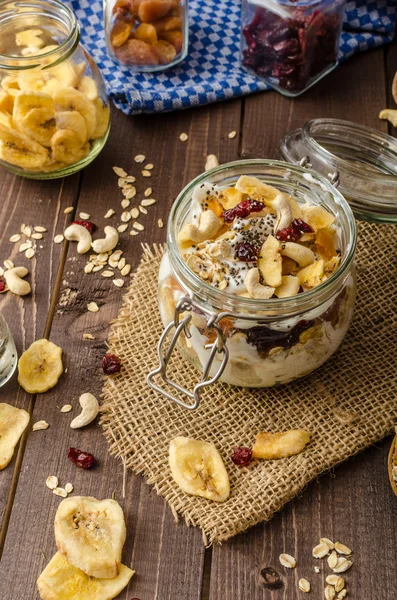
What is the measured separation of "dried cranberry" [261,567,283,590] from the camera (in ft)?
3.91

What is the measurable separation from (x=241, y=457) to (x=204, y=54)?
1.07 meters

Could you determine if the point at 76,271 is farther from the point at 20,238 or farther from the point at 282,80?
the point at 282,80

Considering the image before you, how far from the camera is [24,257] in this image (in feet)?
5.16

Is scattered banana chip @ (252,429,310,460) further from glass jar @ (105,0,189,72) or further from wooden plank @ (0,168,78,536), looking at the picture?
glass jar @ (105,0,189,72)

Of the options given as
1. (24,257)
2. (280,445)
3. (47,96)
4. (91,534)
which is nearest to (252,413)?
(280,445)

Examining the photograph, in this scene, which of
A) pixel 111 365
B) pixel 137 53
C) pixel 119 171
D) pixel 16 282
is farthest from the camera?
pixel 137 53

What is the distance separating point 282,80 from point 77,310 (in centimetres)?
75

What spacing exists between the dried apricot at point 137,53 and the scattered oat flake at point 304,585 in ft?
3.97

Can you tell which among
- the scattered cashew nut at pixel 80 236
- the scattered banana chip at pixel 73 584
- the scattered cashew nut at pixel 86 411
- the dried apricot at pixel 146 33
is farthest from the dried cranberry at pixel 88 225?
the scattered banana chip at pixel 73 584

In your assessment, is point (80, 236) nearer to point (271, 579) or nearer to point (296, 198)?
point (296, 198)

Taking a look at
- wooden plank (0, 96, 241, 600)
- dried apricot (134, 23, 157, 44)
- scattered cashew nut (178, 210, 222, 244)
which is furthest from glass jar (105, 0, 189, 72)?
scattered cashew nut (178, 210, 222, 244)

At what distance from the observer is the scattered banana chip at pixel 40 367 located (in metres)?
1.38

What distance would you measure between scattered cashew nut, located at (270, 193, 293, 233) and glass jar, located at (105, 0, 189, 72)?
75cm

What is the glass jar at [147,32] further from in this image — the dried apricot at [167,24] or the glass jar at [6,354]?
the glass jar at [6,354]
